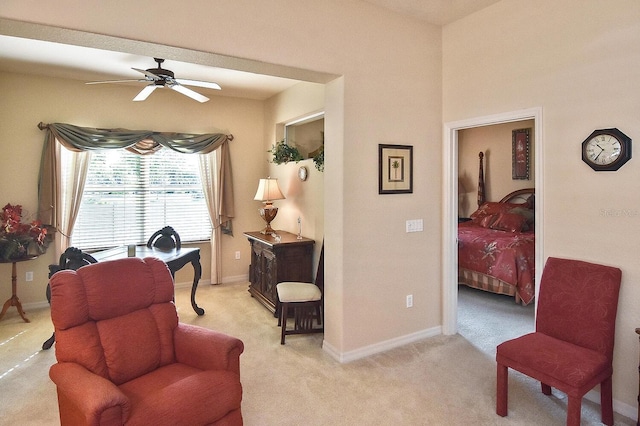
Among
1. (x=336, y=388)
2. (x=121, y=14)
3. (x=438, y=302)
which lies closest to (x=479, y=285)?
(x=438, y=302)

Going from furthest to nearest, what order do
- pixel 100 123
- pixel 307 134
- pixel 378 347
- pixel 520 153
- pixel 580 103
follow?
pixel 520 153 → pixel 307 134 → pixel 100 123 → pixel 378 347 → pixel 580 103

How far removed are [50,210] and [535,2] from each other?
17.5 ft

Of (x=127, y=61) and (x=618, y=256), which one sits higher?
(x=127, y=61)

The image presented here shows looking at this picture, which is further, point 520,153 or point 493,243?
point 520,153

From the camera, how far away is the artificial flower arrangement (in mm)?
4059

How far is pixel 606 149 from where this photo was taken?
254 cm

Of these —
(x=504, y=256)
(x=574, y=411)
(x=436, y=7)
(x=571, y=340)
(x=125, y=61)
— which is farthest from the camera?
(x=504, y=256)

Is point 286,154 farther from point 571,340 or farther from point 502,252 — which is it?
point 571,340

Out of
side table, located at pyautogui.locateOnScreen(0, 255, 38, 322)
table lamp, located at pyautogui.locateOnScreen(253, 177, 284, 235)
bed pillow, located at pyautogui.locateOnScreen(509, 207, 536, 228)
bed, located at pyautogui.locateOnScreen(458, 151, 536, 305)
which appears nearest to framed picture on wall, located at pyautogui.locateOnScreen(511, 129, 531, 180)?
bed, located at pyautogui.locateOnScreen(458, 151, 536, 305)

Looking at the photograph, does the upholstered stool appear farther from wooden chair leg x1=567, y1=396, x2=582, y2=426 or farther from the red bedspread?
the red bedspread

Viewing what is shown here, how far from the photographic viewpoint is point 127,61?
405 centimetres

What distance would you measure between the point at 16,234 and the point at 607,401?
17.7ft

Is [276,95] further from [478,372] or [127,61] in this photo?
[478,372]

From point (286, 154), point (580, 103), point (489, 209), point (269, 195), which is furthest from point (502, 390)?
point (489, 209)
